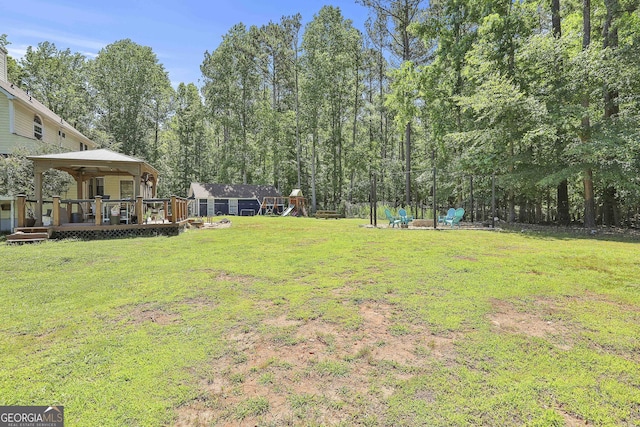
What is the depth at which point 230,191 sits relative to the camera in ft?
106

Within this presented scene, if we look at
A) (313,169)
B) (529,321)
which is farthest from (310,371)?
(313,169)

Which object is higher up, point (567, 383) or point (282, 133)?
point (282, 133)

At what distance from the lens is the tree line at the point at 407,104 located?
1172 centimetres

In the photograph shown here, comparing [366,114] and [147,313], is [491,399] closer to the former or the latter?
[147,313]

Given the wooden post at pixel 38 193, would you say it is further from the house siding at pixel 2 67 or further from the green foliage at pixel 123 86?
the green foliage at pixel 123 86

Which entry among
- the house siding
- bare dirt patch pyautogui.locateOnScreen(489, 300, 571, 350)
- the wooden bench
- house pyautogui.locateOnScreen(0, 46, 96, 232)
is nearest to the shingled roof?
the wooden bench

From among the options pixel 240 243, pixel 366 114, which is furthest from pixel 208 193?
pixel 240 243

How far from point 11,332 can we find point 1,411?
1.65 metres

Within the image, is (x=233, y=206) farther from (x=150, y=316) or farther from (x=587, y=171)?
(x=150, y=316)

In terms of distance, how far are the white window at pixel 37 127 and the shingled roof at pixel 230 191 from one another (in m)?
15.4

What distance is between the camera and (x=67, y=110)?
80.2ft

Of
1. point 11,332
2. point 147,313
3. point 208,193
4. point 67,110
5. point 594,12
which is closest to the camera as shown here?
point 11,332

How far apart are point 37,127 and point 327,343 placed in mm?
19562

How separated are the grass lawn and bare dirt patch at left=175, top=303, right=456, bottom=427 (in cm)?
1
